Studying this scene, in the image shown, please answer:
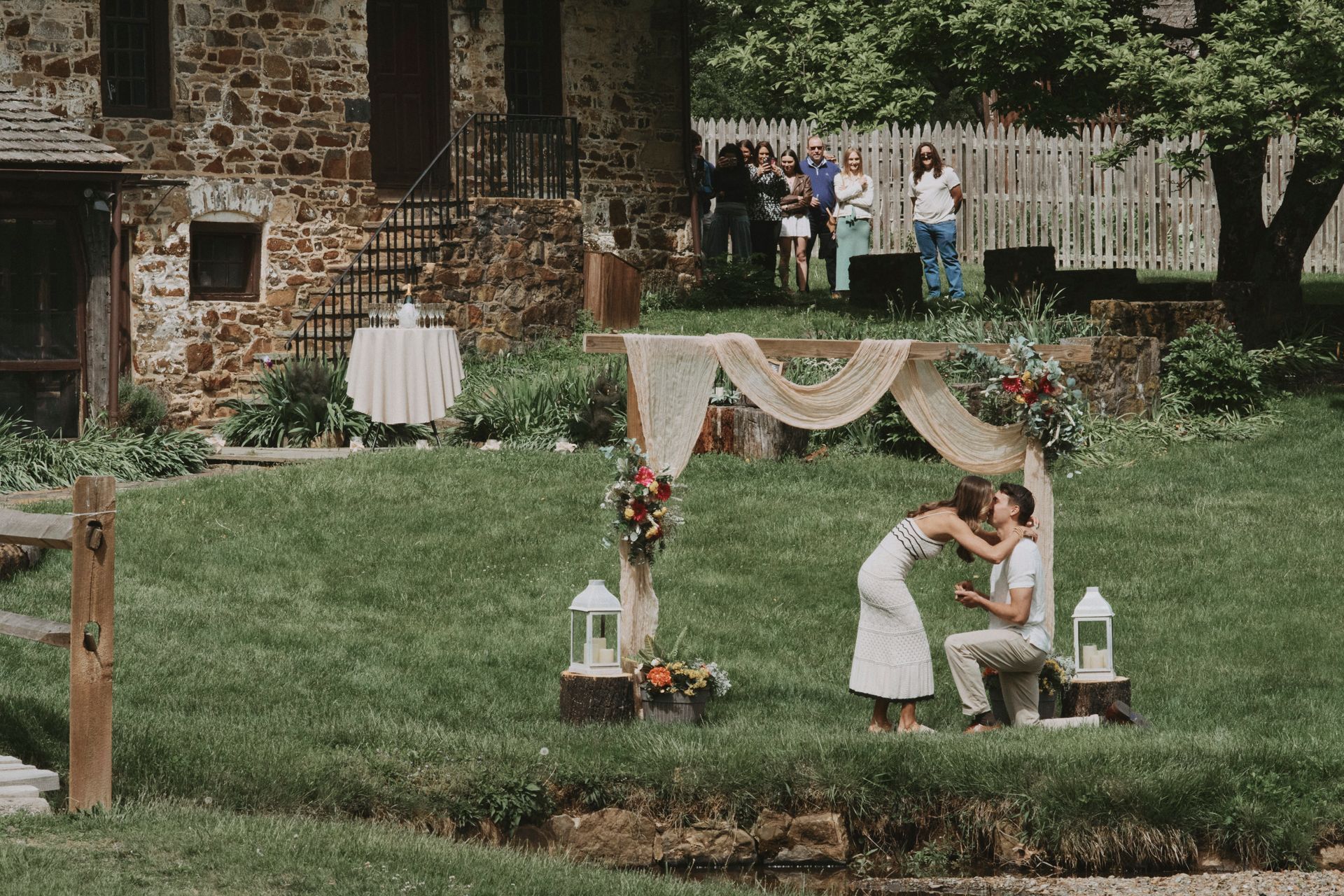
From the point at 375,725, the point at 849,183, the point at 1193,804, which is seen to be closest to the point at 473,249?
the point at 849,183

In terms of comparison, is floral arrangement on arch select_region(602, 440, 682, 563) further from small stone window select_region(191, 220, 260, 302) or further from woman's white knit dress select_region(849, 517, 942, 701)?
small stone window select_region(191, 220, 260, 302)

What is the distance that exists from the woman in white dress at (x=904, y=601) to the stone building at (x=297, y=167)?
9.88 metres

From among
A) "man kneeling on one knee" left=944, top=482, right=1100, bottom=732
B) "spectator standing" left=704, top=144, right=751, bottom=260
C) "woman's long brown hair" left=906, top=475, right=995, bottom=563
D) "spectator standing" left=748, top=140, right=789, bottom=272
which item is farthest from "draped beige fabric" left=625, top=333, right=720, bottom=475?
"spectator standing" left=748, top=140, right=789, bottom=272

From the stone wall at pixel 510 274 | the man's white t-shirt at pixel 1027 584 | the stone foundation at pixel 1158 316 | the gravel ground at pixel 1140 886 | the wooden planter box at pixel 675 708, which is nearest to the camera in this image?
the gravel ground at pixel 1140 886

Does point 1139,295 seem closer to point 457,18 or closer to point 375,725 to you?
point 457,18

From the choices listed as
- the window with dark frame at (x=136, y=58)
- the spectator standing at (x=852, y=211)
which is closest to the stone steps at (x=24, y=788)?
the window with dark frame at (x=136, y=58)

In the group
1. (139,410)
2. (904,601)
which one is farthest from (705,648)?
(139,410)

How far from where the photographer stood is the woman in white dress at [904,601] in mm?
9414

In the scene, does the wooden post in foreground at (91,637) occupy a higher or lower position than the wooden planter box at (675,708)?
higher

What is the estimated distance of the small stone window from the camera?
19.1 m

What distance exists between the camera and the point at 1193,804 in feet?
28.6

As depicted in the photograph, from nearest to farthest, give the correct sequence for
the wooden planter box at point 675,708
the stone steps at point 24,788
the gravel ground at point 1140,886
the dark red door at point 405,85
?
the stone steps at point 24,788
the gravel ground at point 1140,886
the wooden planter box at point 675,708
the dark red door at point 405,85

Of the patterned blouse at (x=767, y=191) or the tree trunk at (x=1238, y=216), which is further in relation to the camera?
the patterned blouse at (x=767, y=191)

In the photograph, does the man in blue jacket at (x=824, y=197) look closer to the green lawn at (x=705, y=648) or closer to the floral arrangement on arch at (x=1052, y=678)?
the green lawn at (x=705, y=648)
